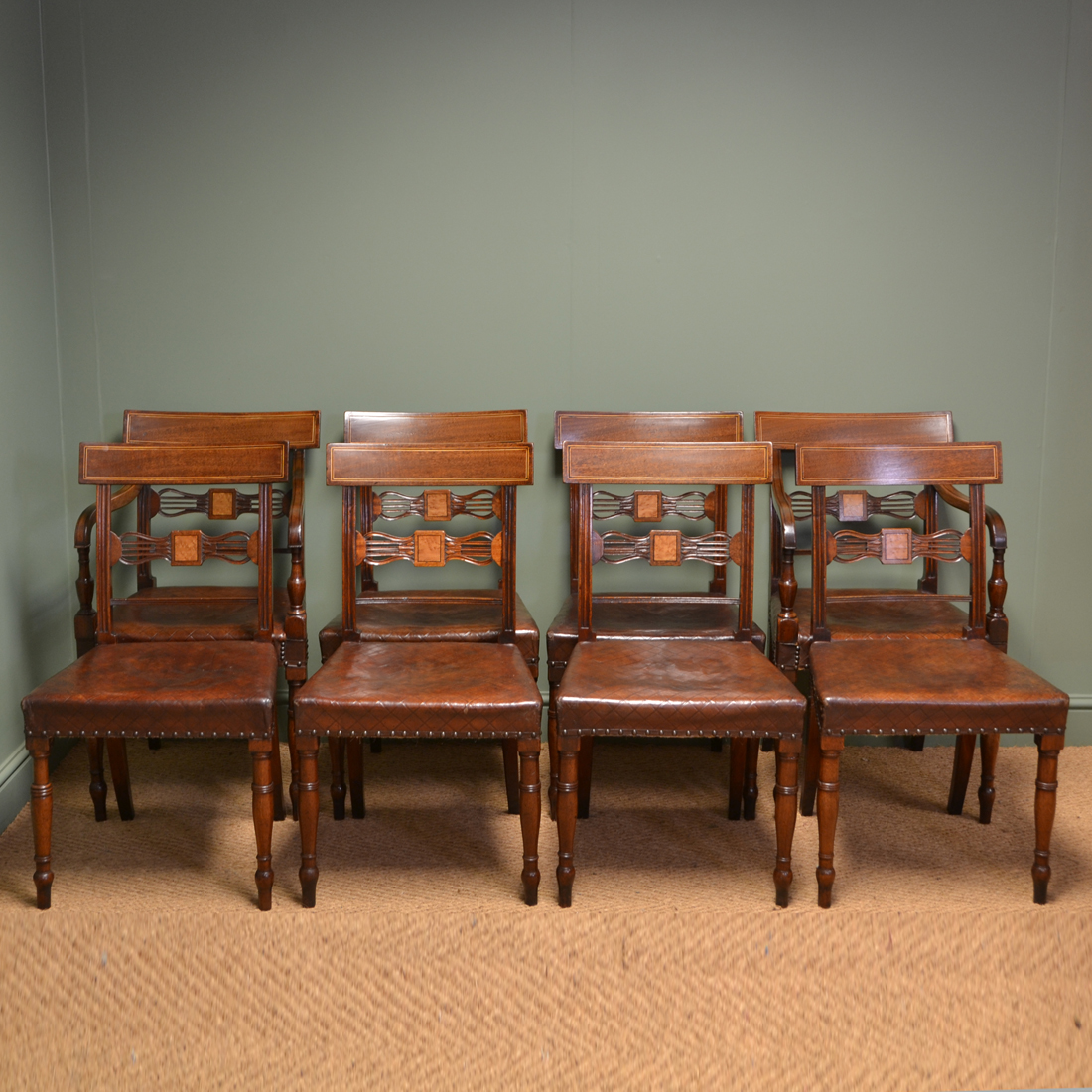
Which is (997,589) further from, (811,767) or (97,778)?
(97,778)

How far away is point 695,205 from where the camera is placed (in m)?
3.14

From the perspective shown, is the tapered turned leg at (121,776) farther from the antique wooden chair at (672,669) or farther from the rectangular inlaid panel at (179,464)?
the antique wooden chair at (672,669)

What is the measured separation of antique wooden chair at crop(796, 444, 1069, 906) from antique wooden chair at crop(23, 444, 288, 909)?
124cm

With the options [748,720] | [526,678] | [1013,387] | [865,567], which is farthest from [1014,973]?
[1013,387]

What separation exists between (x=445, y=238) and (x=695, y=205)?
80 centimetres

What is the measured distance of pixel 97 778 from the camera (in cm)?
257

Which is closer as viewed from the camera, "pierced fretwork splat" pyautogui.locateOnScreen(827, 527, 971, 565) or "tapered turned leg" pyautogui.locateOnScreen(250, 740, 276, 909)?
"tapered turned leg" pyautogui.locateOnScreen(250, 740, 276, 909)

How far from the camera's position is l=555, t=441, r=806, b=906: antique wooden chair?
6.81 ft

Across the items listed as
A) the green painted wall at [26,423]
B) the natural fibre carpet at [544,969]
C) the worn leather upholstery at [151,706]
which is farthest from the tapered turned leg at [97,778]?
the worn leather upholstery at [151,706]

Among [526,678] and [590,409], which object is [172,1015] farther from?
[590,409]

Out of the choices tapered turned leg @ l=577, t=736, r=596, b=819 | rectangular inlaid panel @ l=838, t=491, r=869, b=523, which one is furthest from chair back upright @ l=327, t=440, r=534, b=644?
rectangular inlaid panel @ l=838, t=491, r=869, b=523

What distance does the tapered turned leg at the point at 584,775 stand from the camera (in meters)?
2.56

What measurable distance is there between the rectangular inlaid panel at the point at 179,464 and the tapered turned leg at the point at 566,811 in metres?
0.99

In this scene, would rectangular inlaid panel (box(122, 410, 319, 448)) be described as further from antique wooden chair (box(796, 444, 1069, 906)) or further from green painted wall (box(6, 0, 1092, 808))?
antique wooden chair (box(796, 444, 1069, 906))
